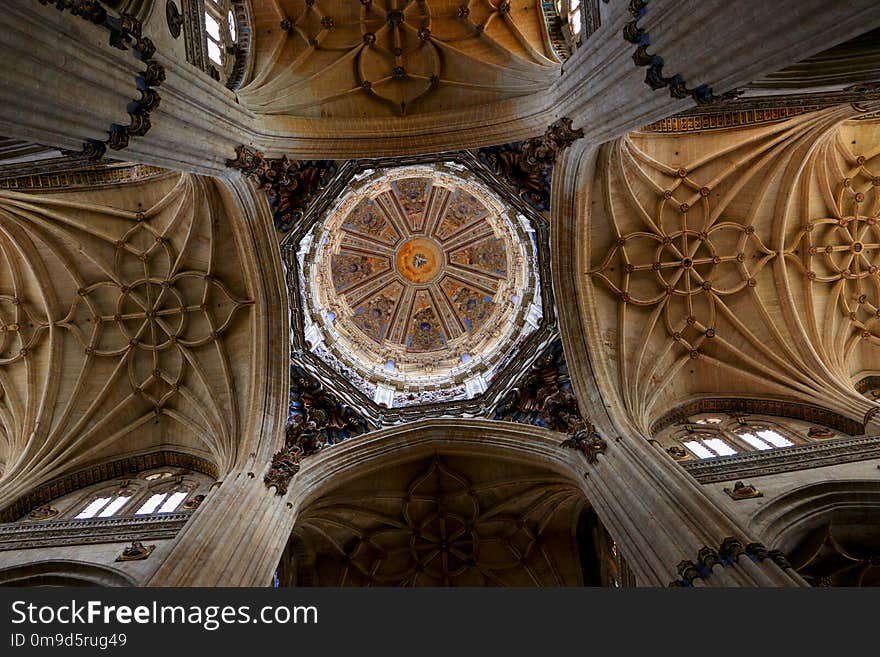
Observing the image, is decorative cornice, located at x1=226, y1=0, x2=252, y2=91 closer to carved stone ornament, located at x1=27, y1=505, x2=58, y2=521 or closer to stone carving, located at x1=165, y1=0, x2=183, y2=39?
stone carving, located at x1=165, y1=0, x2=183, y2=39

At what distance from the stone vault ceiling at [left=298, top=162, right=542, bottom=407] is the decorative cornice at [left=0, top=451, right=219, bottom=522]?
15.3ft

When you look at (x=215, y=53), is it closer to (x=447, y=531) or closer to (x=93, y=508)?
(x=93, y=508)

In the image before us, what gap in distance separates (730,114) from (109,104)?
15021 millimetres

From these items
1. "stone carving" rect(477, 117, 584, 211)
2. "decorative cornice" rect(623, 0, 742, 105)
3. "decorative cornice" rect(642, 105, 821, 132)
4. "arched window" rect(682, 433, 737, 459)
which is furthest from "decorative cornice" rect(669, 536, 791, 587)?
"decorative cornice" rect(642, 105, 821, 132)

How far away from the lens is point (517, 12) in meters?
15.7

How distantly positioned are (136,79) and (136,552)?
8468 millimetres

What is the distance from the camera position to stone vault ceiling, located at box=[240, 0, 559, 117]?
15.3 metres

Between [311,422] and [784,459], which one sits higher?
[311,422]

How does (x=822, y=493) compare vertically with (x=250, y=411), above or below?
below

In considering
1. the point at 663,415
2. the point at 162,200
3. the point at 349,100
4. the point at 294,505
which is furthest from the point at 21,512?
the point at 663,415

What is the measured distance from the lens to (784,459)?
475 inches

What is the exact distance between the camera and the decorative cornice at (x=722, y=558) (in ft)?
26.3

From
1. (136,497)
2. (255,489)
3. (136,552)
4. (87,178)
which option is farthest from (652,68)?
(136,497)

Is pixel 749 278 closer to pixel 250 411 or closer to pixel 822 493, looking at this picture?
pixel 822 493
